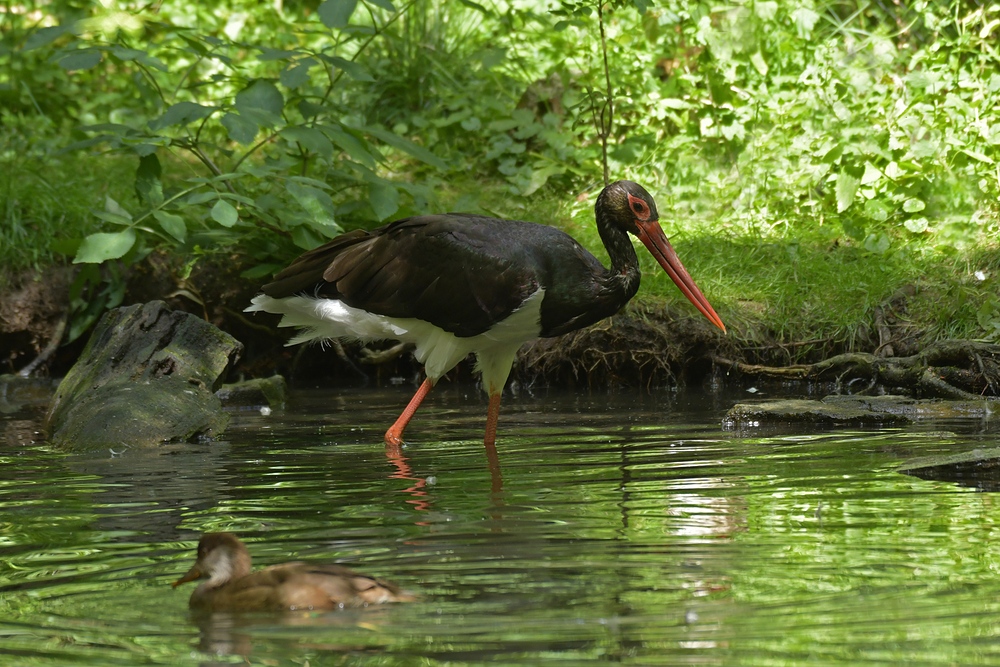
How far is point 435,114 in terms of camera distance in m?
11.6

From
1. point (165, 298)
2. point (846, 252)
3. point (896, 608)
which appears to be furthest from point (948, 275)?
point (896, 608)

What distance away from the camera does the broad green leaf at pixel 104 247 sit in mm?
7418

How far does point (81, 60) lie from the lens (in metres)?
7.75

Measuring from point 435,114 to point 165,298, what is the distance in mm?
3250

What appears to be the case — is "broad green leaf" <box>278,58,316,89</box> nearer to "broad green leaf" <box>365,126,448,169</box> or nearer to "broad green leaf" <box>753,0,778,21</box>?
"broad green leaf" <box>365,126,448,169</box>

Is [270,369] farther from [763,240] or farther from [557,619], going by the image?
[557,619]

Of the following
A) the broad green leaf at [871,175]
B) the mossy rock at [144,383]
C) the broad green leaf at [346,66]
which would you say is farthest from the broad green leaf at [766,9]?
the mossy rock at [144,383]

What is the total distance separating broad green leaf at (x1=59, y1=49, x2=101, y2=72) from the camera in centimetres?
771

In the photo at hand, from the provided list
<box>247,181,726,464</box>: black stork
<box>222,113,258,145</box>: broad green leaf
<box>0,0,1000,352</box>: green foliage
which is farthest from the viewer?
<box>0,0,1000,352</box>: green foliage

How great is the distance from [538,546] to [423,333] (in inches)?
119

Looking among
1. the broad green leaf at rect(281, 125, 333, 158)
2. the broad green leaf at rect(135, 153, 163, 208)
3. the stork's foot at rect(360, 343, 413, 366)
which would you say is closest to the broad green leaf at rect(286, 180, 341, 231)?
the broad green leaf at rect(281, 125, 333, 158)

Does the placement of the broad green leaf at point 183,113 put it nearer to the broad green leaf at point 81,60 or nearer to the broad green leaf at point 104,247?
the broad green leaf at point 81,60

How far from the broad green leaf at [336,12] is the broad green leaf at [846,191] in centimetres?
377

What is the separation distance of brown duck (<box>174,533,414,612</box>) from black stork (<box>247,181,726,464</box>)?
2.61m
